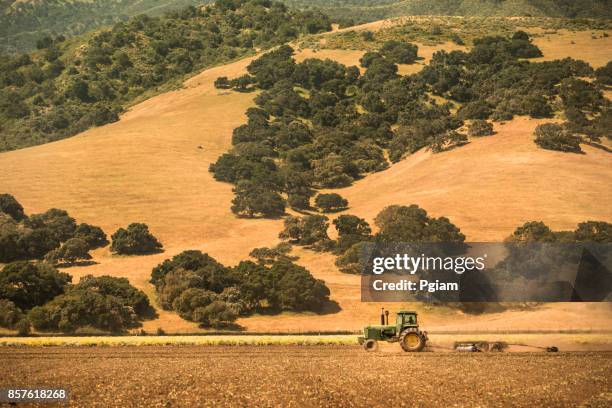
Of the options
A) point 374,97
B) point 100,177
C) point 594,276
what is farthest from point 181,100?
point 594,276

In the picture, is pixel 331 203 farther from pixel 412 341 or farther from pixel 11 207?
pixel 412 341

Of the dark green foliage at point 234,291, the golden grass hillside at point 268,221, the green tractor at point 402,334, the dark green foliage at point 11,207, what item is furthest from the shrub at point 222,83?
the green tractor at point 402,334

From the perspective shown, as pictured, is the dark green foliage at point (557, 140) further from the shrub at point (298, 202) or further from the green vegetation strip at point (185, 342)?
the green vegetation strip at point (185, 342)

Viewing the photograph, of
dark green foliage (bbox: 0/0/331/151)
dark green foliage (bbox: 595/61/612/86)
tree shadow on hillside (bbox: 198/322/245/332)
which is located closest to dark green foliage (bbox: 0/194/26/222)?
tree shadow on hillside (bbox: 198/322/245/332)

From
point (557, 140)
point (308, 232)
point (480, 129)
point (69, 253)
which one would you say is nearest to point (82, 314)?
point (69, 253)

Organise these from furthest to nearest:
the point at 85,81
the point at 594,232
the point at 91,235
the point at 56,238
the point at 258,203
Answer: the point at 85,81 < the point at 258,203 < the point at 91,235 < the point at 56,238 < the point at 594,232

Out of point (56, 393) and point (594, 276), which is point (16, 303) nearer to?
point (56, 393)
